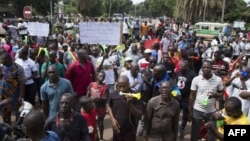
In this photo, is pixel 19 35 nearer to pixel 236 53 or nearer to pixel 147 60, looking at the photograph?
pixel 147 60

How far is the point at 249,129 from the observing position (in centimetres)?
370

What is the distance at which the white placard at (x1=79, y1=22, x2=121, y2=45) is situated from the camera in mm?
8156

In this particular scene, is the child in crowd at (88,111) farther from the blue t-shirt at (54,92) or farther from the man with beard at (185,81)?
the man with beard at (185,81)

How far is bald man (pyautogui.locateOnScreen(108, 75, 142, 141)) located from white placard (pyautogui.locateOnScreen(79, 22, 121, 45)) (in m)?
3.35

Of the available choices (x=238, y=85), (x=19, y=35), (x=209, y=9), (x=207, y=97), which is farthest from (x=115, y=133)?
(x=209, y=9)

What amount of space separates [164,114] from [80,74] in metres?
1.97

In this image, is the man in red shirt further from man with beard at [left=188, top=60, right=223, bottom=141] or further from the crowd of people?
man with beard at [left=188, top=60, right=223, bottom=141]

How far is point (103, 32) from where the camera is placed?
8.18 metres

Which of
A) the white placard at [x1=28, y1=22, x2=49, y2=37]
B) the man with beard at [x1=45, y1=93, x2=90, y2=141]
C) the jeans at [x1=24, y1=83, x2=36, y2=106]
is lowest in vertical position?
the jeans at [x1=24, y1=83, x2=36, y2=106]

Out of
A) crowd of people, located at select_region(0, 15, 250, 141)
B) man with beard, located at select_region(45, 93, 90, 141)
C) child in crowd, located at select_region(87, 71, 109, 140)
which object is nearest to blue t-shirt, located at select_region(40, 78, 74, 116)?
crowd of people, located at select_region(0, 15, 250, 141)

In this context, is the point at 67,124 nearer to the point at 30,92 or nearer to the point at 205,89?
the point at 205,89

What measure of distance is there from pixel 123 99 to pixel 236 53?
43.3 feet

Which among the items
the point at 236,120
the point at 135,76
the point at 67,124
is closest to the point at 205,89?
the point at 135,76

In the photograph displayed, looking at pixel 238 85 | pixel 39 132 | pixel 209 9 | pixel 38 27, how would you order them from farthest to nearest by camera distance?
pixel 209 9 → pixel 38 27 → pixel 238 85 → pixel 39 132
